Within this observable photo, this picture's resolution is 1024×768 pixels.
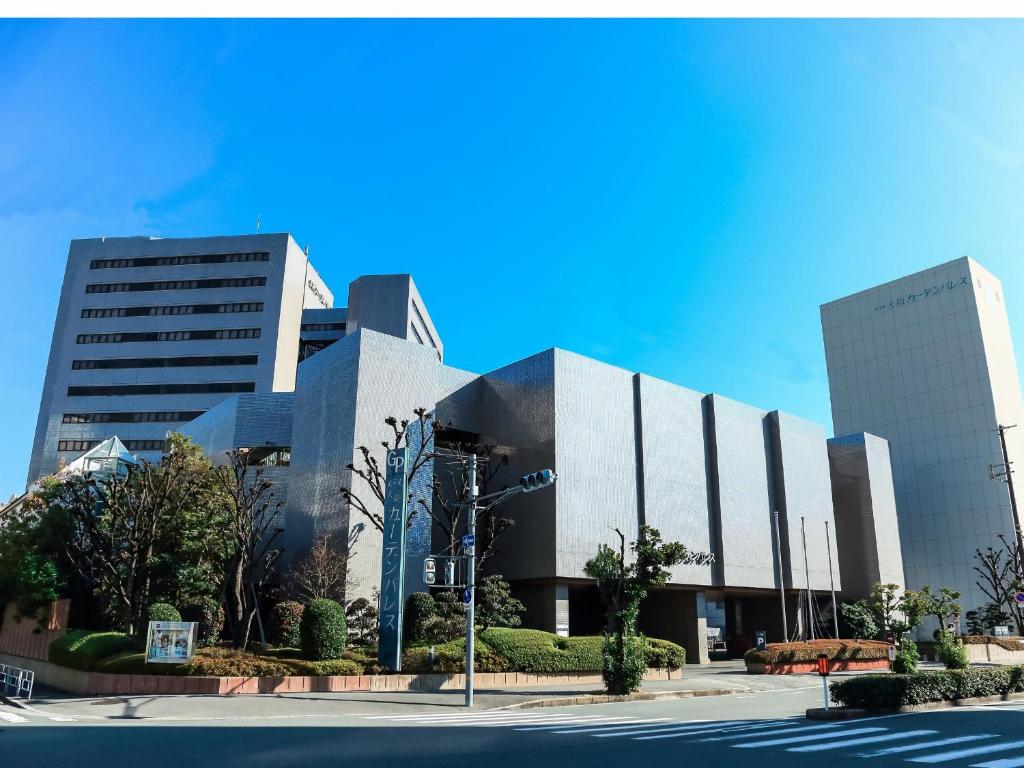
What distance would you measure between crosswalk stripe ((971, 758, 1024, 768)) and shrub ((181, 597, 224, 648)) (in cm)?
2456

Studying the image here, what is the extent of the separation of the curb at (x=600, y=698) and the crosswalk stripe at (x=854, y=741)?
30.9 ft

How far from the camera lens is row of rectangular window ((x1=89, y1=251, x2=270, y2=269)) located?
78.1 meters

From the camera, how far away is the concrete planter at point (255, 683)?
21656mm

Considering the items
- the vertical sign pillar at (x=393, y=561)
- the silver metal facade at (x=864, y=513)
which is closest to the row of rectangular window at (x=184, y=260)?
the silver metal facade at (x=864, y=513)

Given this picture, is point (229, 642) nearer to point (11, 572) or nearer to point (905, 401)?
point (11, 572)

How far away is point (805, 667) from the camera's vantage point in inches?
1443

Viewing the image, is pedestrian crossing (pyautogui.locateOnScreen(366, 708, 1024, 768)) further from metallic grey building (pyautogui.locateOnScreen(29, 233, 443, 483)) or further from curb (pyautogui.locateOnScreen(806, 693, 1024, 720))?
metallic grey building (pyautogui.locateOnScreen(29, 233, 443, 483))

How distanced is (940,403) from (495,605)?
67.9 meters

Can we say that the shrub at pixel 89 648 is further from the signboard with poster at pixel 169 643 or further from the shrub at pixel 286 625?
the shrub at pixel 286 625

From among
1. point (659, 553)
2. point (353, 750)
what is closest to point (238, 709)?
point (353, 750)

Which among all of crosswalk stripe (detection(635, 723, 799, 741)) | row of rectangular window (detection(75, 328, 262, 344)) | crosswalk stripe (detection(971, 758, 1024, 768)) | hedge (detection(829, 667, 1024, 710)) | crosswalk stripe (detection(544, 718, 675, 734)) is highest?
row of rectangular window (detection(75, 328, 262, 344))

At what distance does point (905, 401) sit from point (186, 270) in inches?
3024

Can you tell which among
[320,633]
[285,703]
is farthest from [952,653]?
[285,703]

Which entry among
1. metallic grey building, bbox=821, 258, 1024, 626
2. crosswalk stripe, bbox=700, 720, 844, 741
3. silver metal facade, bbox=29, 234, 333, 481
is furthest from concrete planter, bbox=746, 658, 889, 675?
silver metal facade, bbox=29, 234, 333, 481
